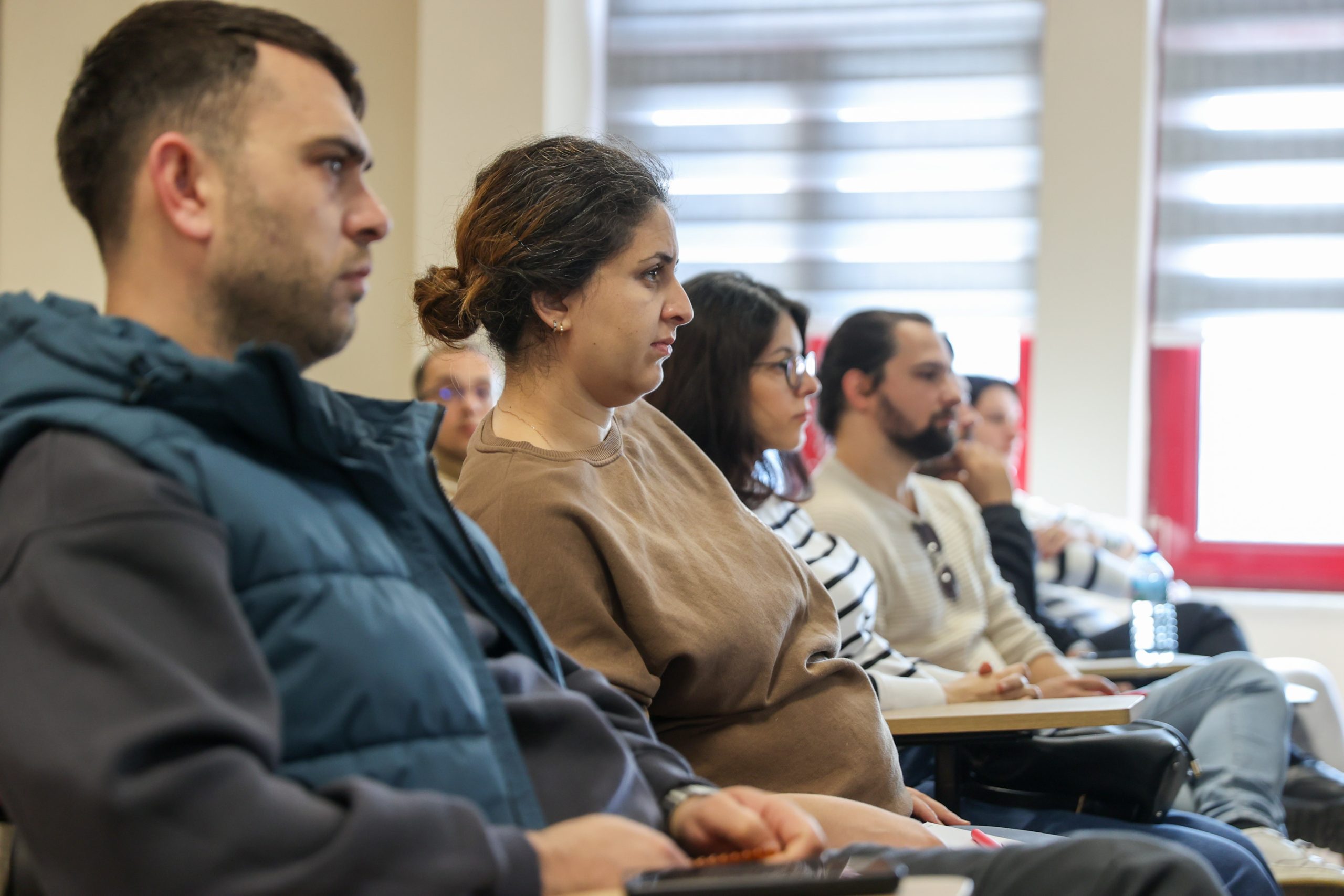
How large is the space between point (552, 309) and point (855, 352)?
1.45m

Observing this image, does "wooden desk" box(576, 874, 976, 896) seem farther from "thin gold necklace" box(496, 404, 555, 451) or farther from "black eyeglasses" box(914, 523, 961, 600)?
"black eyeglasses" box(914, 523, 961, 600)

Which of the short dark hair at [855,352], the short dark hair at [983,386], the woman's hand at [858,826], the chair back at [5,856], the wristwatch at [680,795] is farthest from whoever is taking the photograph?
the short dark hair at [983,386]

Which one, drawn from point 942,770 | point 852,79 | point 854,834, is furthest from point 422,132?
point 854,834

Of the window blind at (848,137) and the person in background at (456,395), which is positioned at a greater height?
the window blind at (848,137)

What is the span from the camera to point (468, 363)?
11.8 feet

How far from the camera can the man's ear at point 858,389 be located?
2.90 m

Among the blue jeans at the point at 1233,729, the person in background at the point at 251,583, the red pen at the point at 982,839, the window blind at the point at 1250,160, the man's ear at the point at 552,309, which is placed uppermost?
the window blind at the point at 1250,160

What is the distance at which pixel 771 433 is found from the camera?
229cm

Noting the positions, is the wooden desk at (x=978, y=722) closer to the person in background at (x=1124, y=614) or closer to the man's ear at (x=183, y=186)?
the person in background at (x=1124, y=614)

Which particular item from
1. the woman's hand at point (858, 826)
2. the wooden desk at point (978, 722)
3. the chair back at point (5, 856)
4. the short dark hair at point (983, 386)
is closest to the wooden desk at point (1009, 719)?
the wooden desk at point (978, 722)

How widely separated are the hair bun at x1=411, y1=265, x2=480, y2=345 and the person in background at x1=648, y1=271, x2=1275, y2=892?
57 cm

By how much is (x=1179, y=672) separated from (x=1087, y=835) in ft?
6.26

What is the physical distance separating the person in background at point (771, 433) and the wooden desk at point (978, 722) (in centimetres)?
13

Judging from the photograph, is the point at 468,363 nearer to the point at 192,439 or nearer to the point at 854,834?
the point at 854,834
